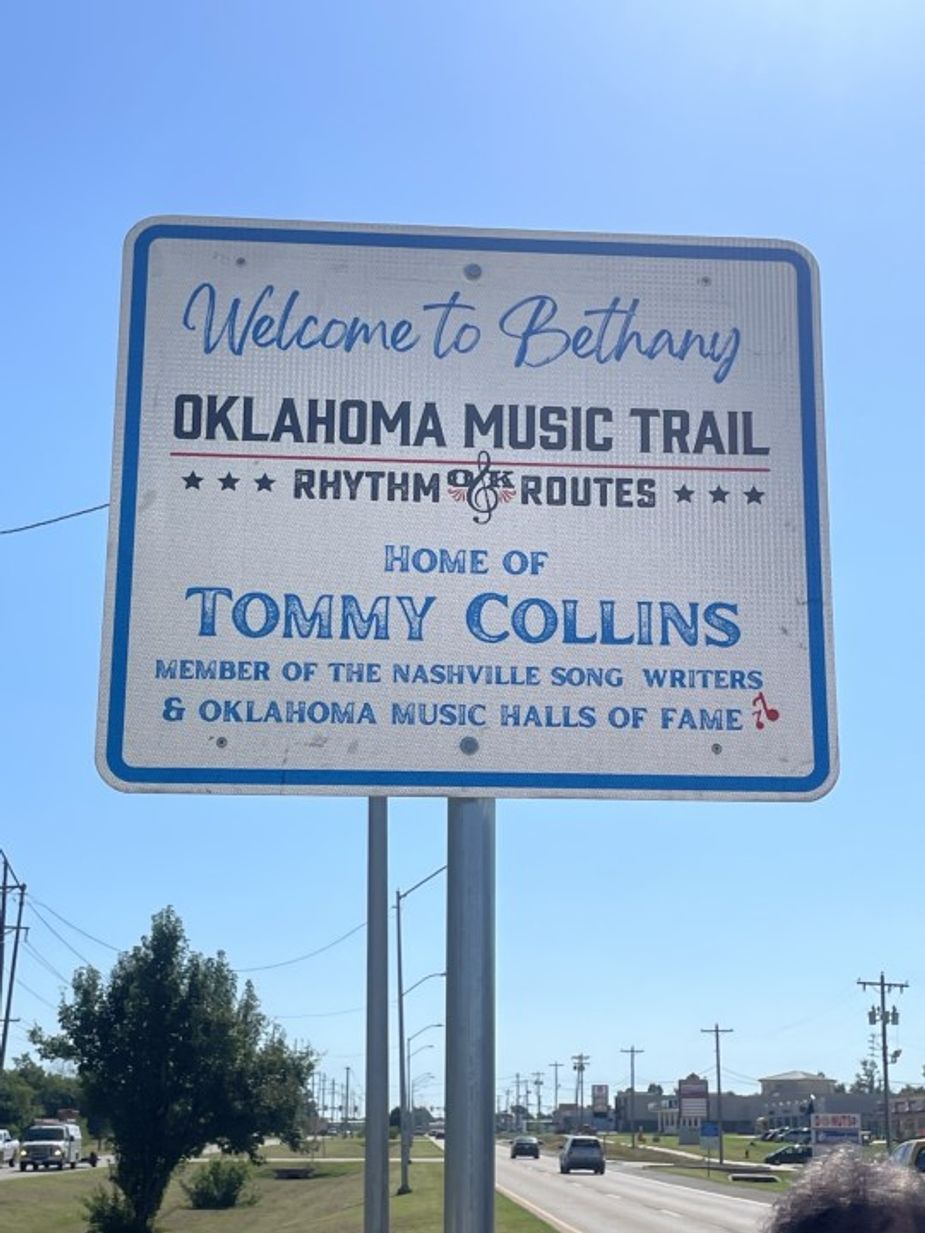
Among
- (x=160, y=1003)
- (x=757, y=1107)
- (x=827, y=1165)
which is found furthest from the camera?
(x=757, y=1107)

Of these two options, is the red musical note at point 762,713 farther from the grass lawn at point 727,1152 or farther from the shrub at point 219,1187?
the grass lawn at point 727,1152

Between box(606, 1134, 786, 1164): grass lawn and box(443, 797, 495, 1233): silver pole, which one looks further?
box(606, 1134, 786, 1164): grass lawn

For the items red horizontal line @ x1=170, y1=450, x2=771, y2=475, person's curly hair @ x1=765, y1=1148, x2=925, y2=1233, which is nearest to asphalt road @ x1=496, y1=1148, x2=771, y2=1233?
red horizontal line @ x1=170, y1=450, x2=771, y2=475

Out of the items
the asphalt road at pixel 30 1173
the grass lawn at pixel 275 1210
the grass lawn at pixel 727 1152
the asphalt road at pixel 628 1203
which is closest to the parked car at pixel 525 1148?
the grass lawn at pixel 727 1152

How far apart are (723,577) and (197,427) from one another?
→ 1170 millimetres

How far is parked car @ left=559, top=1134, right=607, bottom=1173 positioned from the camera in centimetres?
6322

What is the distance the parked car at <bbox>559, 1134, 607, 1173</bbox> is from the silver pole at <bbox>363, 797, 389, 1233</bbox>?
4872cm

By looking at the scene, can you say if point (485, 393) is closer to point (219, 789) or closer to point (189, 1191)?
point (219, 789)

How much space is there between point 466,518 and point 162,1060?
117ft

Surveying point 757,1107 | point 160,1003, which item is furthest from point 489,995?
point 757,1107

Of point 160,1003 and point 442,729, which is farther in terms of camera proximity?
point 160,1003

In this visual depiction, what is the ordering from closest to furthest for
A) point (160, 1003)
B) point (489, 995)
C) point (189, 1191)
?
point (489, 995)
point (160, 1003)
point (189, 1191)

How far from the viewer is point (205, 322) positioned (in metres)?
3.57

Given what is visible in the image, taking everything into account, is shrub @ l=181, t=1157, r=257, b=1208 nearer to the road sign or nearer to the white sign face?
the road sign
